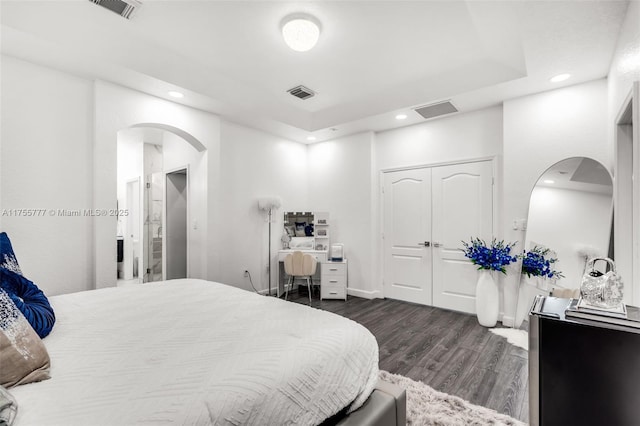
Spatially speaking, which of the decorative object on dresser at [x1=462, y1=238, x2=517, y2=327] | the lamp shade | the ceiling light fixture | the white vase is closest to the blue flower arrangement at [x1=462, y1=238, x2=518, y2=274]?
the decorative object on dresser at [x1=462, y1=238, x2=517, y2=327]

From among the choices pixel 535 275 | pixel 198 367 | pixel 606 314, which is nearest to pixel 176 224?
pixel 198 367

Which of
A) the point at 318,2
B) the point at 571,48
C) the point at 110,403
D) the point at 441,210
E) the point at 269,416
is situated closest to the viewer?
the point at 110,403

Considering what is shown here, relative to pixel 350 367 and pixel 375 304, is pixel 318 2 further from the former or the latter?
pixel 375 304

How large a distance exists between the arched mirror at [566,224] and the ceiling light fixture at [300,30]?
109 inches

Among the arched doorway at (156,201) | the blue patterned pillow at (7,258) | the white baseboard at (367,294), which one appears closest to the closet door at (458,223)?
the white baseboard at (367,294)

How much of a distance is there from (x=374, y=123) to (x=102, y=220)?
3545 mm

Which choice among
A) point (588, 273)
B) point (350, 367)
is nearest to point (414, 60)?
point (588, 273)

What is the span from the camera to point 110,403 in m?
0.92

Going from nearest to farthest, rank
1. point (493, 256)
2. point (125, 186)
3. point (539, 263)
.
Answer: point (539, 263) < point (493, 256) < point (125, 186)

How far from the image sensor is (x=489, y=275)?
346cm

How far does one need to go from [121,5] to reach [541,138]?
4.15 meters

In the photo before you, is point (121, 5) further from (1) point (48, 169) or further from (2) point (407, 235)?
(2) point (407, 235)

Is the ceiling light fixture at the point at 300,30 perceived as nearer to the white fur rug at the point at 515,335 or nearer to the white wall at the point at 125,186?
the white fur rug at the point at 515,335

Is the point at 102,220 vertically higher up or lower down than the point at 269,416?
higher up
